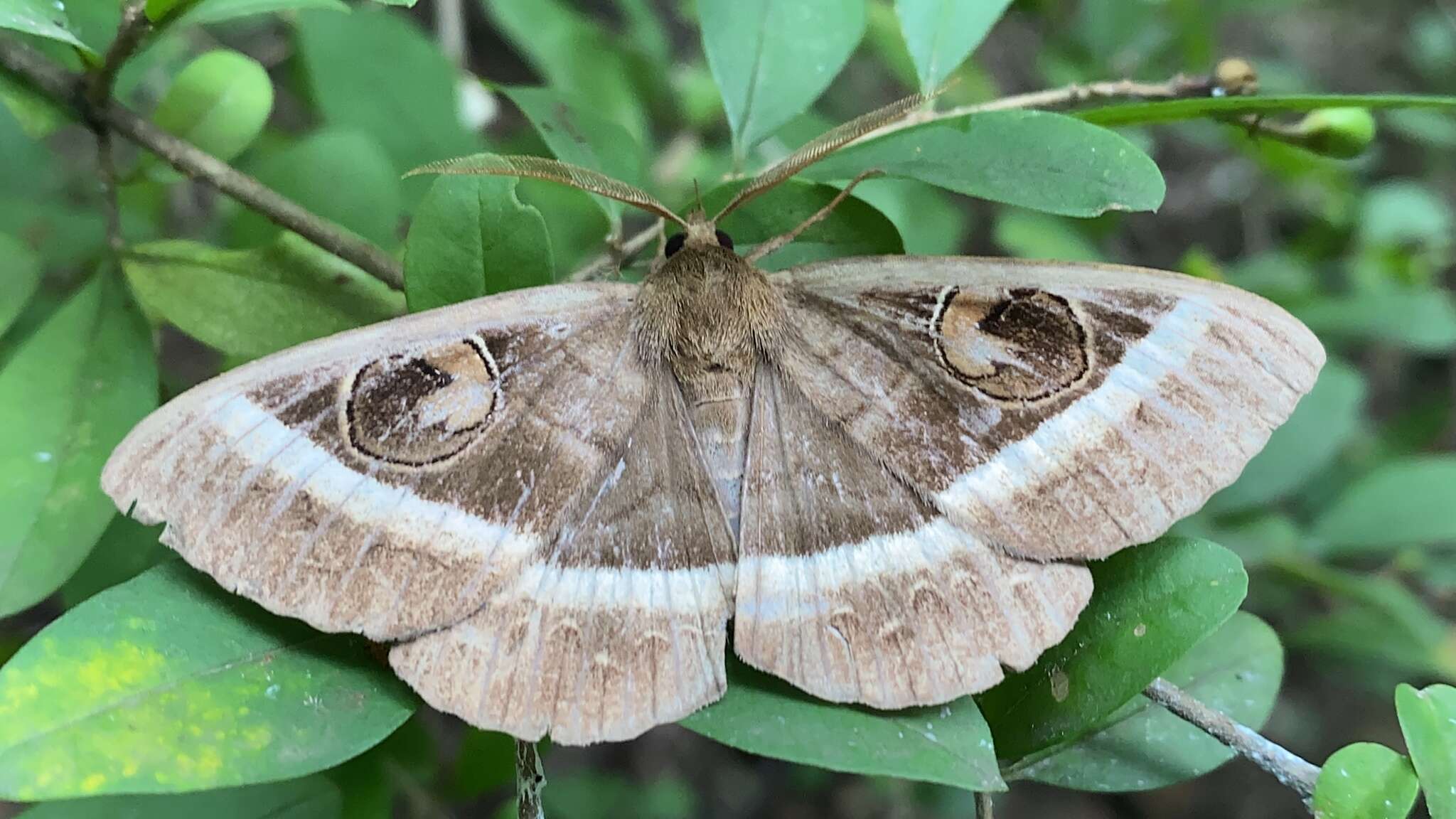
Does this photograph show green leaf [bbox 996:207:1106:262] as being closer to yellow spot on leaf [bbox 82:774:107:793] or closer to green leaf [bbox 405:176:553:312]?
green leaf [bbox 405:176:553:312]

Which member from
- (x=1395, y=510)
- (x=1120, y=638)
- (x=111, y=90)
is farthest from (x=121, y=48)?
(x=1395, y=510)

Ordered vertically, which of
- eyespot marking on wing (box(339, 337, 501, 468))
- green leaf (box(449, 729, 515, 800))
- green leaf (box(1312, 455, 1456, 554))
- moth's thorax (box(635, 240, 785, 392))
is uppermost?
moth's thorax (box(635, 240, 785, 392))

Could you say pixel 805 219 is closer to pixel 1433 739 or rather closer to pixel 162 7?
pixel 162 7

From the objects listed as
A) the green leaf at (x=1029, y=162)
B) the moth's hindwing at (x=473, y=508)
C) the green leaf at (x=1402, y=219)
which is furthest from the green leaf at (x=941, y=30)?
the green leaf at (x=1402, y=219)

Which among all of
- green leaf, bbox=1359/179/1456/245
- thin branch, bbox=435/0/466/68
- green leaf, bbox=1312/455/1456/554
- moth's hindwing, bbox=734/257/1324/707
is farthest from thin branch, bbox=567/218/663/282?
green leaf, bbox=1359/179/1456/245

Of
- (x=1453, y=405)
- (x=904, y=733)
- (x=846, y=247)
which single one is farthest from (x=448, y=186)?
(x=1453, y=405)

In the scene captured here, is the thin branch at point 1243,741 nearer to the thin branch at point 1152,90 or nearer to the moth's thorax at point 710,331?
the moth's thorax at point 710,331
